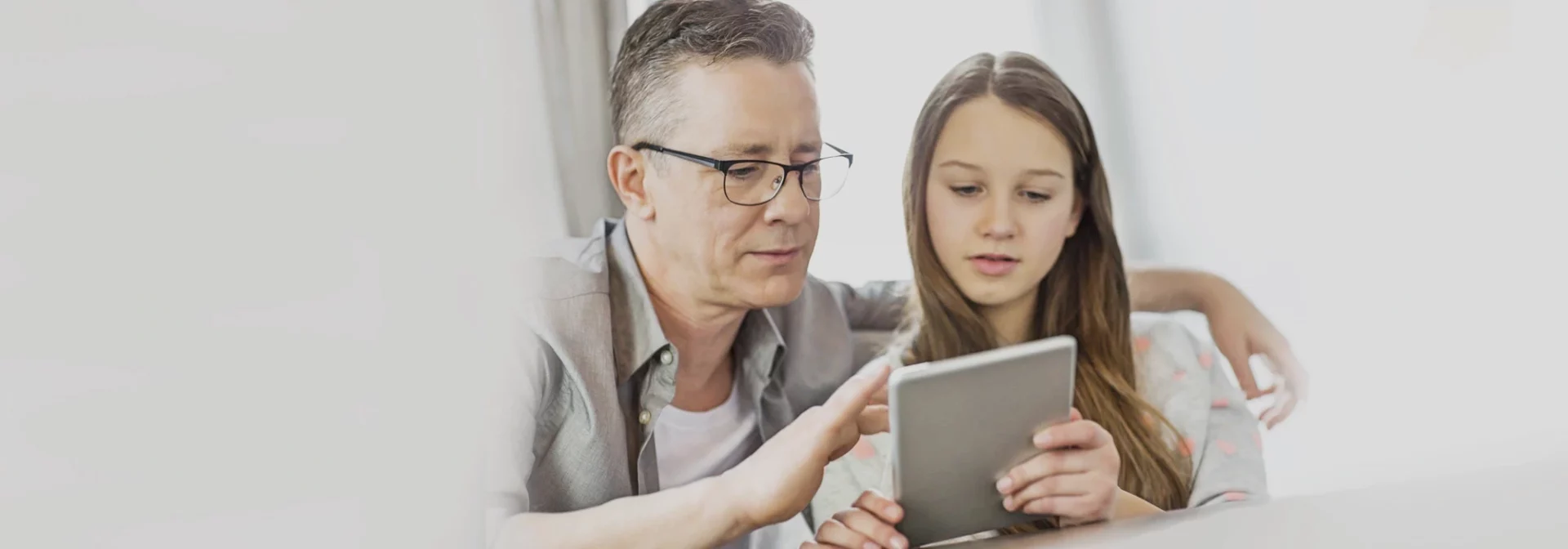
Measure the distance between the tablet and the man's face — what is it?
0.12 m

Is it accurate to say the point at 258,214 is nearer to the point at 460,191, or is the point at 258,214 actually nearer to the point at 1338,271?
the point at 460,191

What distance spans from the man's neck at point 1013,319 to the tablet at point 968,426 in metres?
0.10

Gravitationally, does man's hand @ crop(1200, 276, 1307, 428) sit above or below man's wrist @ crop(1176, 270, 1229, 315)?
below

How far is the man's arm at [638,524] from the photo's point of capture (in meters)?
0.82

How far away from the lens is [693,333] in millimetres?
858

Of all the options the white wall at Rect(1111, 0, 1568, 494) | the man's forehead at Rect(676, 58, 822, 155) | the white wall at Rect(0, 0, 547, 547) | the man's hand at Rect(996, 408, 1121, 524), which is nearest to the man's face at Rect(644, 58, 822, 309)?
the man's forehead at Rect(676, 58, 822, 155)

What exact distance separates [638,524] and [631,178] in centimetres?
24

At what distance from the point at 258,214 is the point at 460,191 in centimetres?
13

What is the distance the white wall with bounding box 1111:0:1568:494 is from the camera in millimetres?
1040

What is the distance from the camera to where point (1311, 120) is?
109 cm

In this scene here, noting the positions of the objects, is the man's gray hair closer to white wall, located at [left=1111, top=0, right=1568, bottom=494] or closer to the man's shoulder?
the man's shoulder

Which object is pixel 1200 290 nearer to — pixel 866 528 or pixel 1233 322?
pixel 1233 322

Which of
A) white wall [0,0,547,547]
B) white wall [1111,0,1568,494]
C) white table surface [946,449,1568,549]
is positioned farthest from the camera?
white wall [1111,0,1568,494]

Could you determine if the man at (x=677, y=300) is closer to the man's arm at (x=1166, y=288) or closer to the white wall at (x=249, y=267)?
the white wall at (x=249, y=267)
